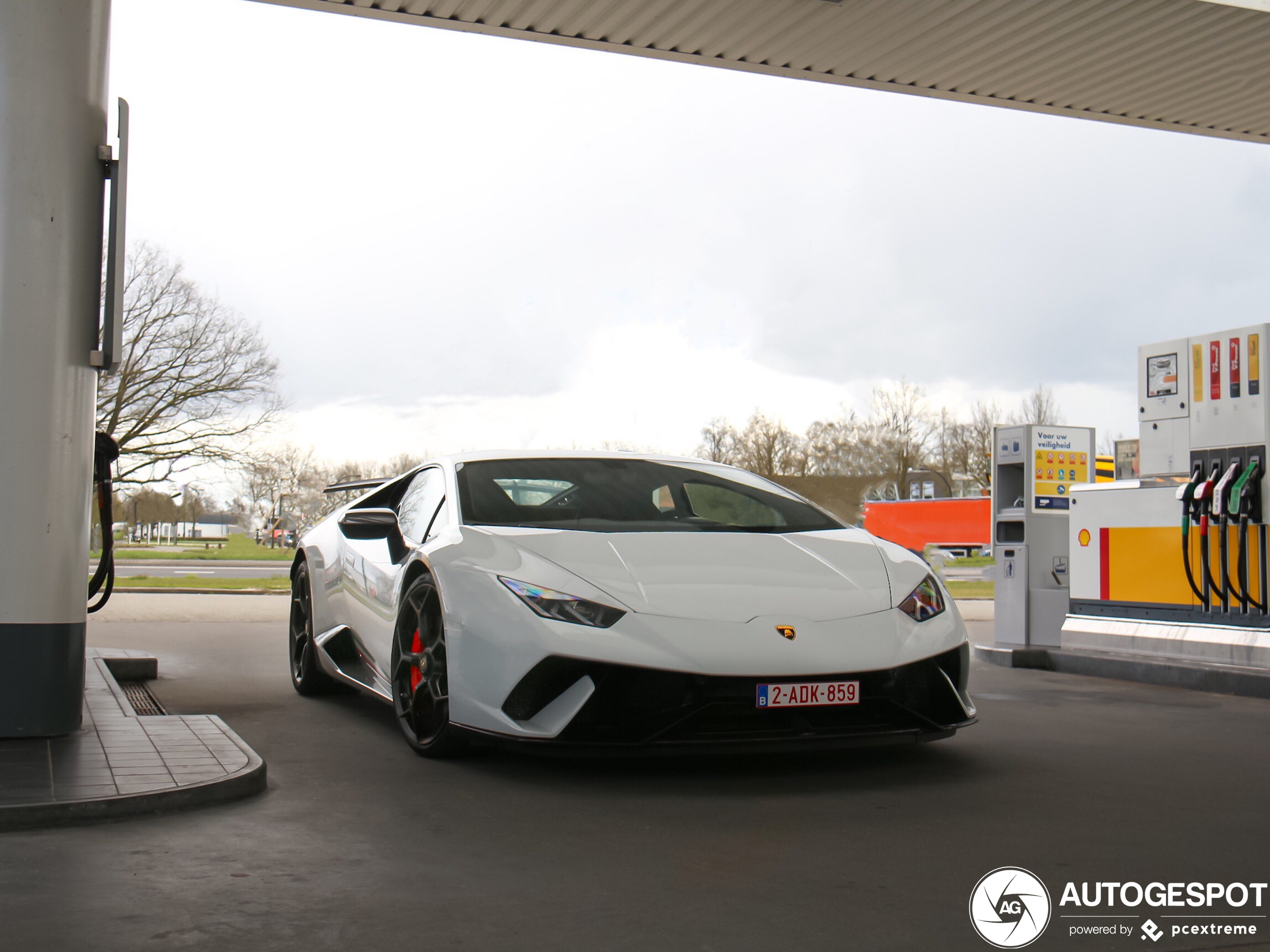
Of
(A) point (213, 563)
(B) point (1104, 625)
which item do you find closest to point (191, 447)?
(A) point (213, 563)

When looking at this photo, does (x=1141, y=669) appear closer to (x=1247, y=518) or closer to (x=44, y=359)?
(x=1247, y=518)

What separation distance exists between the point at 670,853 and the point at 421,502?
105 inches

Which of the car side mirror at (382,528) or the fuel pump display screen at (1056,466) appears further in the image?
the fuel pump display screen at (1056,466)

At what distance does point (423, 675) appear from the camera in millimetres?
4703

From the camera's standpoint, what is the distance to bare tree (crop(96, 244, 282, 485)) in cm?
2812

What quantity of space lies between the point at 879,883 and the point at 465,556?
6.95ft

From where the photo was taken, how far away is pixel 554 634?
4.09m

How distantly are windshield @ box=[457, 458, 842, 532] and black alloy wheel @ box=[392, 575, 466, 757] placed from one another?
41 centimetres

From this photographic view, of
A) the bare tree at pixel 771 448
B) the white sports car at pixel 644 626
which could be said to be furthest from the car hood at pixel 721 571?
the bare tree at pixel 771 448

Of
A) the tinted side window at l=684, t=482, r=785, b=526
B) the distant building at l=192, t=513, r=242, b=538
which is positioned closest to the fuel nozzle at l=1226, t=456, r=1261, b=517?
the tinted side window at l=684, t=482, r=785, b=526

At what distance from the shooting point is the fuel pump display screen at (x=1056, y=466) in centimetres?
1060

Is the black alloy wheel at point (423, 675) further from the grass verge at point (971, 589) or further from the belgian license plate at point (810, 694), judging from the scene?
the grass verge at point (971, 589)

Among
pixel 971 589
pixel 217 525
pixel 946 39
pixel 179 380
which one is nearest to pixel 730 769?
pixel 946 39

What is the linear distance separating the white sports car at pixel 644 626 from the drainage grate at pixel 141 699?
1503mm
